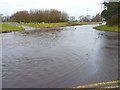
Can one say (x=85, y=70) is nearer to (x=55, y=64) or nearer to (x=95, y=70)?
(x=95, y=70)

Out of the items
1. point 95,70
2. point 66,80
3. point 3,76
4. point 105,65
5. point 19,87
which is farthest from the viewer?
point 105,65

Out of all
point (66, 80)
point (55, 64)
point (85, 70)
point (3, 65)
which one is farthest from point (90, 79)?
point (3, 65)

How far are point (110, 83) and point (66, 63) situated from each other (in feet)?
16.5

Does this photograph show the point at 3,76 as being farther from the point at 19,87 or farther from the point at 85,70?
the point at 85,70

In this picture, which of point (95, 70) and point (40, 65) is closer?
point (95, 70)

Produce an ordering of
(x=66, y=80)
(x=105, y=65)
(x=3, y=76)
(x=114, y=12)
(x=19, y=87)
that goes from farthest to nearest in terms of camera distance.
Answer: (x=114, y=12) → (x=105, y=65) → (x=3, y=76) → (x=66, y=80) → (x=19, y=87)

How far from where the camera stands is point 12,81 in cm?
978

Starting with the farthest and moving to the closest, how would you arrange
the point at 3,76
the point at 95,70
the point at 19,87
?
the point at 95,70 → the point at 3,76 → the point at 19,87

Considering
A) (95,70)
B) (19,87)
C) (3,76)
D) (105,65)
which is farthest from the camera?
(105,65)

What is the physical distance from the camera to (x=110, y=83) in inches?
355

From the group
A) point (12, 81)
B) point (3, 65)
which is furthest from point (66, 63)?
point (12, 81)

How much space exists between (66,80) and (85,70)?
2.27m

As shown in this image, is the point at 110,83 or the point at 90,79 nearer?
the point at 110,83

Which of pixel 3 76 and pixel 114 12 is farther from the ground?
pixel 114 12
